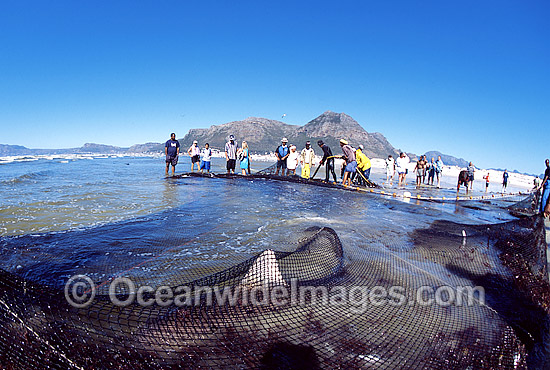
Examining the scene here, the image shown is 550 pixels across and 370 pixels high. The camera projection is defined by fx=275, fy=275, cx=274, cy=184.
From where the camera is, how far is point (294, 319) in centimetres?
238

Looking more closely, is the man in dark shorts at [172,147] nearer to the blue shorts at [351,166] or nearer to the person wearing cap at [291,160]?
the person wearing cap at [291,160]

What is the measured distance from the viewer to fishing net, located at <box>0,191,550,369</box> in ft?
5.64

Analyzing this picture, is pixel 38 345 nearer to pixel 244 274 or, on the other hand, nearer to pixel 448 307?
pixel 244 274

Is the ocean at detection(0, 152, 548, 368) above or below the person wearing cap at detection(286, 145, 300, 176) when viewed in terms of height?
below

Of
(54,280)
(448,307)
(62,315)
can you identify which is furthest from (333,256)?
(54,280)

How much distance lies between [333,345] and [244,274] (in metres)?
1.05

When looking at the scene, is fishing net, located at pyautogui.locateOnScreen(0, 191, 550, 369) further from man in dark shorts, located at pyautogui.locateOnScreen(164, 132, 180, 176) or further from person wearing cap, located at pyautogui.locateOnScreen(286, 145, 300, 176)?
man in dark shorts, located at pyautogui.locateOnScreen(164, 132, 180, 176)

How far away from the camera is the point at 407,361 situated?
211 centimetres

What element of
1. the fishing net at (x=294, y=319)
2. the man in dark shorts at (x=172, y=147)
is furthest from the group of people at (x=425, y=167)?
the fishing net at (x=294, y=319)

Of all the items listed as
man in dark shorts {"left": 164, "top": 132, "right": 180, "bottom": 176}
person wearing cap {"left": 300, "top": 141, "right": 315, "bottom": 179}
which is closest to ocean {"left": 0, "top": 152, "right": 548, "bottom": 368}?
man in dark shorts {"left": 164, "top": 132, "right": 180, "bottom": 176}

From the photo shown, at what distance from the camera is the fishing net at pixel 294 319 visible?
1.72 metres

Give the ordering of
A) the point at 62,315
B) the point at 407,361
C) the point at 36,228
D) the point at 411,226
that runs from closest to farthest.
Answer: the point at 62,315
the point at 407,361
the point at 36,228
the point at 411,226

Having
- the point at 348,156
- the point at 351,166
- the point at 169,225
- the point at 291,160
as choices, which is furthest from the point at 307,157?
the point at 169,225

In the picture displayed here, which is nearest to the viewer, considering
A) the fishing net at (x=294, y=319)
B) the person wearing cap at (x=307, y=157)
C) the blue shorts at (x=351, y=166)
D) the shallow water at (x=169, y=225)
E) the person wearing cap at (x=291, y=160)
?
the fishing net at (x=294, y=319)
